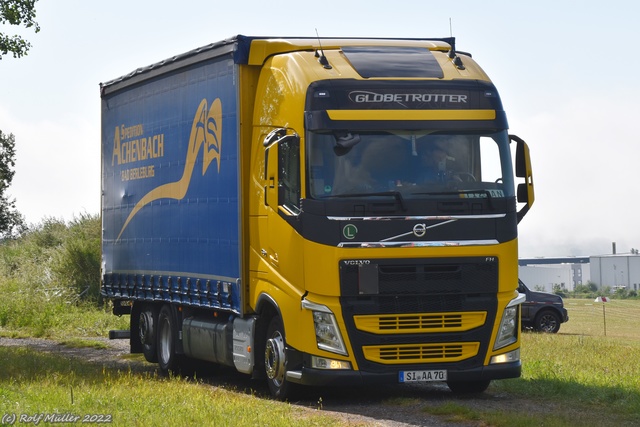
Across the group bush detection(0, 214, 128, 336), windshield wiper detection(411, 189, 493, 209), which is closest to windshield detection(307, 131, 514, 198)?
windshield wiper detection(411, 189, 493, 209)

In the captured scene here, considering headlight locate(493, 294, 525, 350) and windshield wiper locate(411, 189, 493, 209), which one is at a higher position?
windshield wiper locate(411, 189, 493, 209)

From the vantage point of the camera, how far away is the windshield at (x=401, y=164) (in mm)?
13602

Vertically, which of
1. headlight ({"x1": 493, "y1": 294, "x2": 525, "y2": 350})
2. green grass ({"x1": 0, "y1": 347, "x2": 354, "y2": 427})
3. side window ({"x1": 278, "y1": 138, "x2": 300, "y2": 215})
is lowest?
green grass ({"x1": 0, "y1": 347, "x2": 354, "y2": 427})

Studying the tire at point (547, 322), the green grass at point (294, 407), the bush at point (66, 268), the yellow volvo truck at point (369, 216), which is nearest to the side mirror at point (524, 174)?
the yellow volvo truck at point (369, 216)

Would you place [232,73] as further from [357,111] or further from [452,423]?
[452,423]

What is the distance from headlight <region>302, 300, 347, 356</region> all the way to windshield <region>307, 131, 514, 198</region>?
130cm

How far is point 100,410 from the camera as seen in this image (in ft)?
40.8

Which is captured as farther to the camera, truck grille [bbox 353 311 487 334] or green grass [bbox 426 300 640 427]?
truck grille [bbox 353 311 487 334]

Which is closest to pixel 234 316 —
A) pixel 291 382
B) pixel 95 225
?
pixel 291 382

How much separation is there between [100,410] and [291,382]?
8.58 ft

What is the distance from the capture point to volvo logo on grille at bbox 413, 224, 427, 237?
535 inches

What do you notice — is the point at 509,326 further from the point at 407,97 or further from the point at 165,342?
the point at 165,342

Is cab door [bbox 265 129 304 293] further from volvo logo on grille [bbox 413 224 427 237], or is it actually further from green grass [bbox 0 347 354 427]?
green grass [bbox 0 347 354 427]

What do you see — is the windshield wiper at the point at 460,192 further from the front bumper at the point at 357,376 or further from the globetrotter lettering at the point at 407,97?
the front bumper at the point at 357,376
